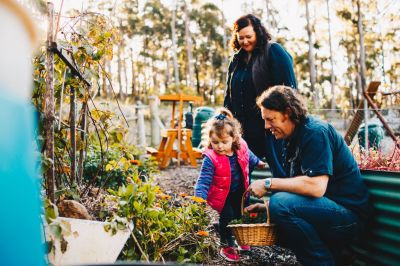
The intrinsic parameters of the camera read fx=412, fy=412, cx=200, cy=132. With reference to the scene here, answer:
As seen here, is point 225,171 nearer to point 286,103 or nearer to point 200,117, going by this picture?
point 286,103

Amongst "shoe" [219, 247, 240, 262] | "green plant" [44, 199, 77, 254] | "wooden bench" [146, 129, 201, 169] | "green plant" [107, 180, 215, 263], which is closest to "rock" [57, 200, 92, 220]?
"green plant" [107, 180, 215, 263]

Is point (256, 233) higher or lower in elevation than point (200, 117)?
lower

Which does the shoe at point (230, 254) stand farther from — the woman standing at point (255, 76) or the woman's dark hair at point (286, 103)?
the woman's dark hair at point (286, 103)

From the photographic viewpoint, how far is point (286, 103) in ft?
8.37

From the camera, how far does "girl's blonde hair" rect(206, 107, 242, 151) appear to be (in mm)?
3430

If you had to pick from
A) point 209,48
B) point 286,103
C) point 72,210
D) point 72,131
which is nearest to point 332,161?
point 286,103

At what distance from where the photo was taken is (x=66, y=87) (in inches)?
120

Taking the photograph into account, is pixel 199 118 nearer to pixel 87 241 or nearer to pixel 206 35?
pixel 87 241

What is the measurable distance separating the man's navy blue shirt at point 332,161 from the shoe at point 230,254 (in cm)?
96

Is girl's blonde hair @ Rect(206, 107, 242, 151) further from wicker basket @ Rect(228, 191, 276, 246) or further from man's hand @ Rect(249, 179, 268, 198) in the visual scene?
wicker basket @ Rect(228, 191, 276, 246)

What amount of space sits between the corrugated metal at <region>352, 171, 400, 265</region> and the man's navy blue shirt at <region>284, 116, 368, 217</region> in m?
0.07

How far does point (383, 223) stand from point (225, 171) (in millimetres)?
1327

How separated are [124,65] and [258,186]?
43.6m

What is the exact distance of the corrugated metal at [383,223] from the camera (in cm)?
238
